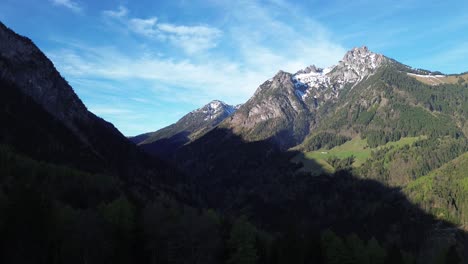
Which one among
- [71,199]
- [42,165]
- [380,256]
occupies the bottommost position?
[380,256]

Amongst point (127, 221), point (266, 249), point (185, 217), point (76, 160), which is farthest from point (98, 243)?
point (76, 160)

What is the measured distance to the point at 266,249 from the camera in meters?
85.1

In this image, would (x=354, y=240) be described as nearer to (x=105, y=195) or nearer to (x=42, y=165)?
(x=105, y=195)

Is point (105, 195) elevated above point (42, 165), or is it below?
below

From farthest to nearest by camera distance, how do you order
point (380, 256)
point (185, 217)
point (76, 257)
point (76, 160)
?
1. point (76, 160)
2. point (380, 256)
3. point (185, 217)
4. point (76, 257)

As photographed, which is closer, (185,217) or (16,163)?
(185,217)

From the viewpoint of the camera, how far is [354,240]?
98.5 m

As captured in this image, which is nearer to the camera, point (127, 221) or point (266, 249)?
point (127, 221)

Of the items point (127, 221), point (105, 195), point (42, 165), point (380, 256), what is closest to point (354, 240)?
point (380, 256)

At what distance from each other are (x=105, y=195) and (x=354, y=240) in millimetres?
83740

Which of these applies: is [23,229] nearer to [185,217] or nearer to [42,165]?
[185,217]

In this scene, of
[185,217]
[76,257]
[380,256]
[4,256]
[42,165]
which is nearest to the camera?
[4,256]

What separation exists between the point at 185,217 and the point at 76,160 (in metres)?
138

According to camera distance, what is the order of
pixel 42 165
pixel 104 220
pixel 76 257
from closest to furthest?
pixel 76 257 → pixel 104 220 → pixel 42 165
